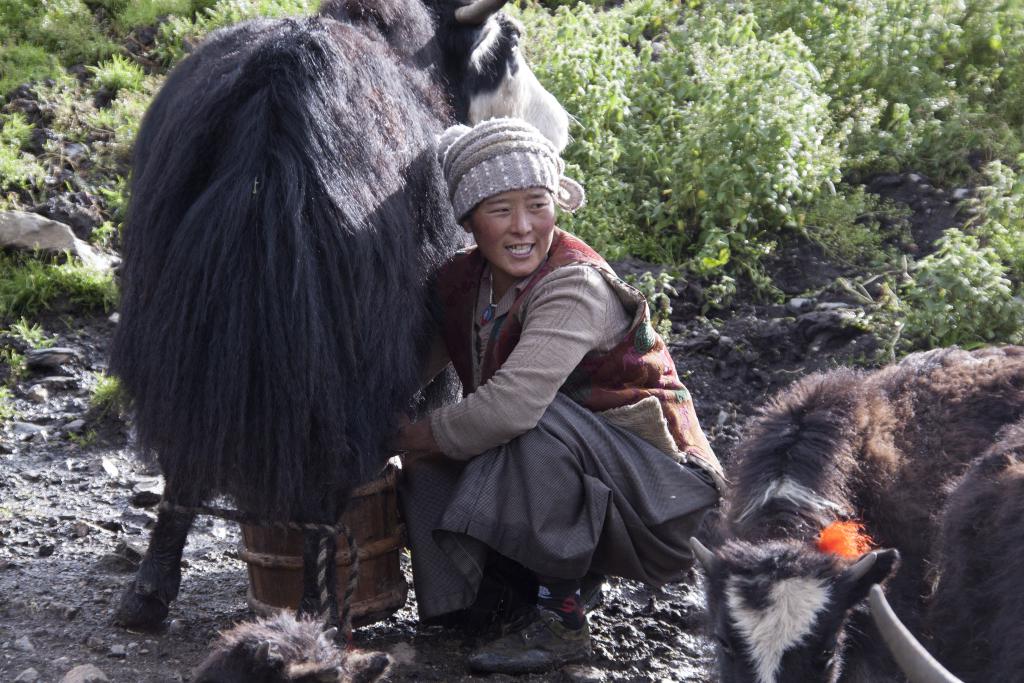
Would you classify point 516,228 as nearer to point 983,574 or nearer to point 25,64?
point 983,574

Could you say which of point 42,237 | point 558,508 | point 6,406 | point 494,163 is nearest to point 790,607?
point 558,508

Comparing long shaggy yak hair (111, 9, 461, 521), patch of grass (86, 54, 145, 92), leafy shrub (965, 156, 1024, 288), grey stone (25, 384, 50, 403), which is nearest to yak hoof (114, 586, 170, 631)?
long shaggy yak hair (111, 9, 461, 521)

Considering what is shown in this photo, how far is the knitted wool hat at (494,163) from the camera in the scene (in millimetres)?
3398

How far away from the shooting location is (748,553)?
2881 mm

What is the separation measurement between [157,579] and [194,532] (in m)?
0.77

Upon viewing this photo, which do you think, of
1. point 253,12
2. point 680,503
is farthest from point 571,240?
point 253,12

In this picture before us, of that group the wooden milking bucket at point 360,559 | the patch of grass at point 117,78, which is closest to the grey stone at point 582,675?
the wooden milking bucket at point 360,559

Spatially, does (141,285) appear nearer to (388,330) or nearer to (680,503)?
(388,330)

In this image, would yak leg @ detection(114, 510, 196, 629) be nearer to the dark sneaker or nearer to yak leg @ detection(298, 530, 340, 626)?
yak leg @ detection(298, 530, 340, 626)

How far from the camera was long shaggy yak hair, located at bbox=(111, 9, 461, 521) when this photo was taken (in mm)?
3014

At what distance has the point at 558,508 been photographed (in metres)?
3.35

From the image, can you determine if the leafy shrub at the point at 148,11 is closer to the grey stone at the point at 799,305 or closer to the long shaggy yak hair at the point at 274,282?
the grey stone at the point at 799,305

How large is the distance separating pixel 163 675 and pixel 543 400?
1274mm

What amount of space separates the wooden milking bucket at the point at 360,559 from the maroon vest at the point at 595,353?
48 centimetres
